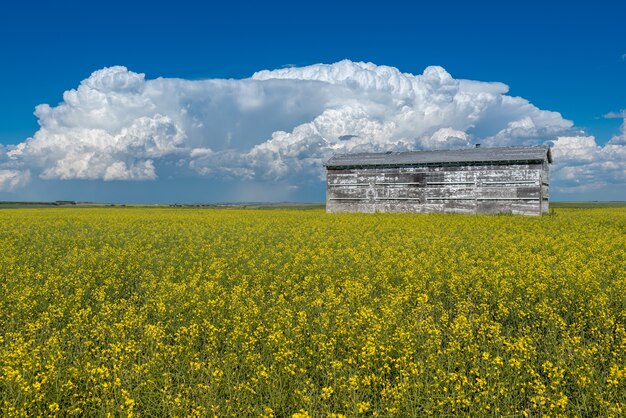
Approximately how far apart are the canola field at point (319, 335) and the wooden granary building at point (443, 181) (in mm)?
21279

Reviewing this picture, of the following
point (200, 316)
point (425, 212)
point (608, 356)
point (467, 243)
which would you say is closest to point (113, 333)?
point (200, 316)

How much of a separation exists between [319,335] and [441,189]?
119 ft

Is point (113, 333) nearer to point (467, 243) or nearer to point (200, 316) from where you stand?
point (200, 316)

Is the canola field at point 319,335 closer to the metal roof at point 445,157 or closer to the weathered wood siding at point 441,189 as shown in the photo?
the weathered wood siding at point 441,189

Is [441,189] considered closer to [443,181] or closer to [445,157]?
[443,181]

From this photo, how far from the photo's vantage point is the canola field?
566 cm

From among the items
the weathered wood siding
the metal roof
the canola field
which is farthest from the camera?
the metal roof

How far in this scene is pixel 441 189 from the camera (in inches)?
1619

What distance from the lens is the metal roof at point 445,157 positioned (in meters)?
38.7

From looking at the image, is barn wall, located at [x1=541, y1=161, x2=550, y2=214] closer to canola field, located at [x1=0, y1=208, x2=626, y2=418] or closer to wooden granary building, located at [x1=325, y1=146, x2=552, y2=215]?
wooden granary building, located at [x1=325, y1=146, x2=552, y2=215]

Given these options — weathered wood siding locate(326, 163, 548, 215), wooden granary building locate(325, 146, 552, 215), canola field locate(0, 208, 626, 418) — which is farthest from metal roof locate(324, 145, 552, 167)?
canola field locate(0, 208, 626, 418)

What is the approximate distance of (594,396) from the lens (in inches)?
230

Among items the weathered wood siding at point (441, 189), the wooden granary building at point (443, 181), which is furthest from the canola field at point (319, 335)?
the wooden granary building at point (443, 181)

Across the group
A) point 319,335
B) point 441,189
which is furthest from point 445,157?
point 319,335
